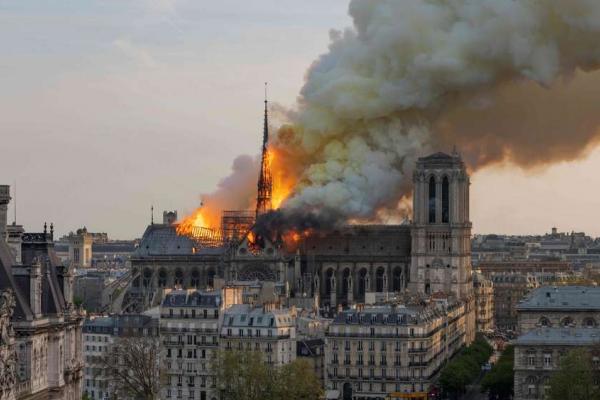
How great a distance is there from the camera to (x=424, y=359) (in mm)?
95562

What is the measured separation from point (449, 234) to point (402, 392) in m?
39.0

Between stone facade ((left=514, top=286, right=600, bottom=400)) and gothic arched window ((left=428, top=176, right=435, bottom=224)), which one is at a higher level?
gothic arched window ((left=428, top=176, right=435, bottom=224))

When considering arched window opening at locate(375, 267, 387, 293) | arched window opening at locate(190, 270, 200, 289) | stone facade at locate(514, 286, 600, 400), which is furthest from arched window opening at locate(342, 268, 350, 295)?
stone facade at locate(514, 286, 600, 400)

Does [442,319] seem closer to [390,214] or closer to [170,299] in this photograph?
[170,299]

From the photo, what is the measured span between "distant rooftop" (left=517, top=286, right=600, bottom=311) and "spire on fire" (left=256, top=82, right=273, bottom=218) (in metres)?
36.2

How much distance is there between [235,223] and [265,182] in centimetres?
625

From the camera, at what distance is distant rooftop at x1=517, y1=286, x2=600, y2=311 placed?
101m

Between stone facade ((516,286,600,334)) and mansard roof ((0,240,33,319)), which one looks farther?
stone facade ((516,286,600,334))

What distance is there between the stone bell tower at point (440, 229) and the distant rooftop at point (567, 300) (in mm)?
28349

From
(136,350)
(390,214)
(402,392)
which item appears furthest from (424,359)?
(390,214)

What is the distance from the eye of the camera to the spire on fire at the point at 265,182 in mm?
134375

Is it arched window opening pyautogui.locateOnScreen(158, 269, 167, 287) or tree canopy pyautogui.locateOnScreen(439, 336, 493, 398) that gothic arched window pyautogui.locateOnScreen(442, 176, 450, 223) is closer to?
tree canopy pyautogui.locateOnScreen(439, 336, 493, 398)

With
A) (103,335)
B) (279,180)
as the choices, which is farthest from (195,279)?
(103,335)

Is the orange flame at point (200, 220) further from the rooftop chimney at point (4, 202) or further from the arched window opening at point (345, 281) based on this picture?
the rooftop chimney at point (4, 202)
